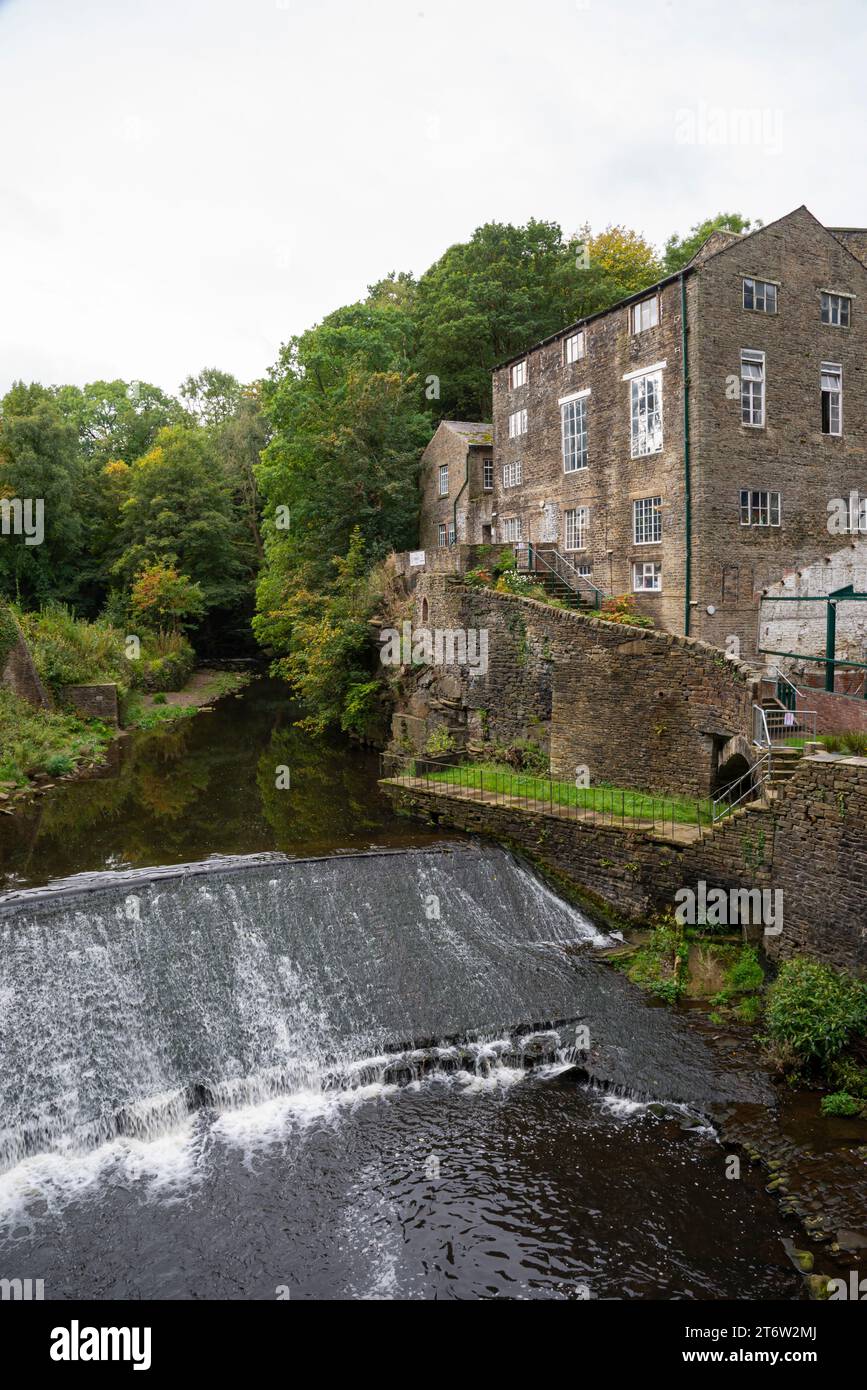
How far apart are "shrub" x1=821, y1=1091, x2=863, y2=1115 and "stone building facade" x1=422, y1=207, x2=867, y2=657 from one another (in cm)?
1254

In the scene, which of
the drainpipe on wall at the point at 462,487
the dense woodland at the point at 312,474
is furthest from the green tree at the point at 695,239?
the drainpipe on wall at the point at 462,487

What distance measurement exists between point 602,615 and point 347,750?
1096cm

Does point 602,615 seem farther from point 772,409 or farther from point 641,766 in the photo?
point 772,409

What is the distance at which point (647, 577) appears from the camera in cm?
2378

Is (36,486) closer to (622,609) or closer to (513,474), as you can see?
(513,474)

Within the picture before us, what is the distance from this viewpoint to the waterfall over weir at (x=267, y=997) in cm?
1173

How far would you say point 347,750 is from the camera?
99.1 ft

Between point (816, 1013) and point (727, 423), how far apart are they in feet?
48.6

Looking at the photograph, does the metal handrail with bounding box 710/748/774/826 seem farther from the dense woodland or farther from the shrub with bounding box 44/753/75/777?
the shrub with bounding box 44/753/75/777

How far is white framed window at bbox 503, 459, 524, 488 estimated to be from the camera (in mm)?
29867

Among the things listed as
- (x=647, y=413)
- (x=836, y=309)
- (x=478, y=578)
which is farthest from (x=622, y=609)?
(x=836, y=309)

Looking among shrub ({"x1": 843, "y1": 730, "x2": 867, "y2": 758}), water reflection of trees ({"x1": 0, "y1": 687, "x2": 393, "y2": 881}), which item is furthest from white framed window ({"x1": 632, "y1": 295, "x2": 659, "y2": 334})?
water reflection of trees ({"x1": 0, "y1": 687, "x2": 393, "y2": 881})
